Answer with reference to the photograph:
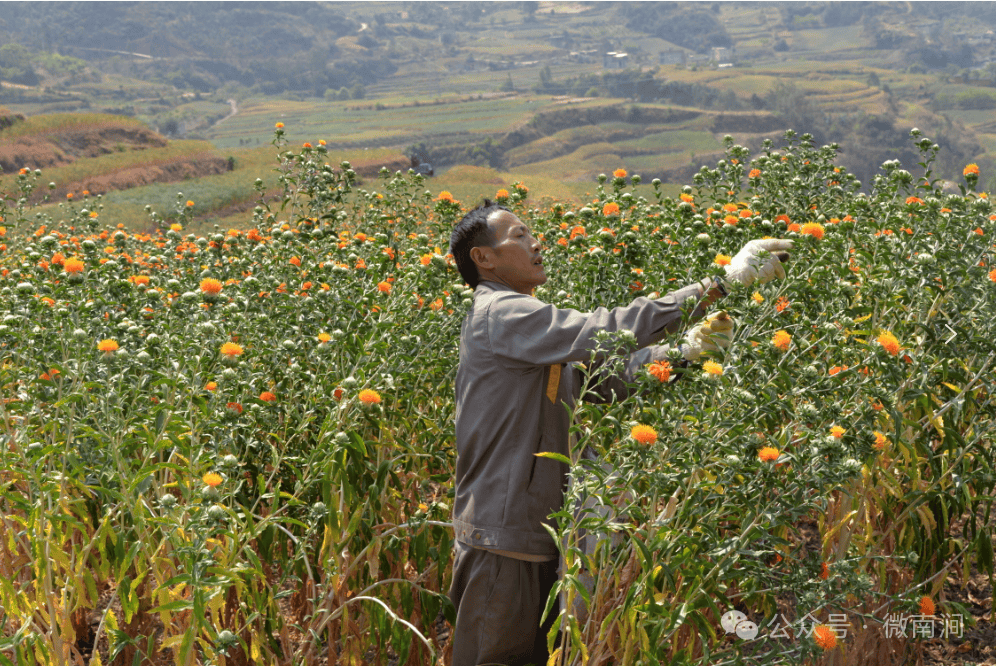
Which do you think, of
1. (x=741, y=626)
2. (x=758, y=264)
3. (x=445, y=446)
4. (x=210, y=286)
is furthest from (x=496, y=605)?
(x=210, y=286)

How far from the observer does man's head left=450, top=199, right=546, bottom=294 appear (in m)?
3.01

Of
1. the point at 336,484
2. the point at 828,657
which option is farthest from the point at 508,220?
the point at 828,657

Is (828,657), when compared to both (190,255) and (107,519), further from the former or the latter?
(190,255)

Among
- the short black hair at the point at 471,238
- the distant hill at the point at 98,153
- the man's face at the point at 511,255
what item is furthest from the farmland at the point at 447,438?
the distant hill at the point at 98,153

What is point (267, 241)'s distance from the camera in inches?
178

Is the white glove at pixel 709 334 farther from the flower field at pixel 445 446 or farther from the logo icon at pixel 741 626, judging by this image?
the logo icon at pixel 741 626

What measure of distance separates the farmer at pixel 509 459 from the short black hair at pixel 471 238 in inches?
3.4

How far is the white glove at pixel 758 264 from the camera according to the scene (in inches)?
98.8

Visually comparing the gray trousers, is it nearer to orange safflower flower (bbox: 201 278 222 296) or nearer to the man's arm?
the man's arm

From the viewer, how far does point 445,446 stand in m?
3.66

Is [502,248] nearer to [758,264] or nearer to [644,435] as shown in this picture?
[758,264]

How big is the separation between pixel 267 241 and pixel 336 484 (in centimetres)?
213

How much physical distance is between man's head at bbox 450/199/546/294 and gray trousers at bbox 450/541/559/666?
108 centimetres

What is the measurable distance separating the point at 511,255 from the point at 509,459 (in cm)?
81
